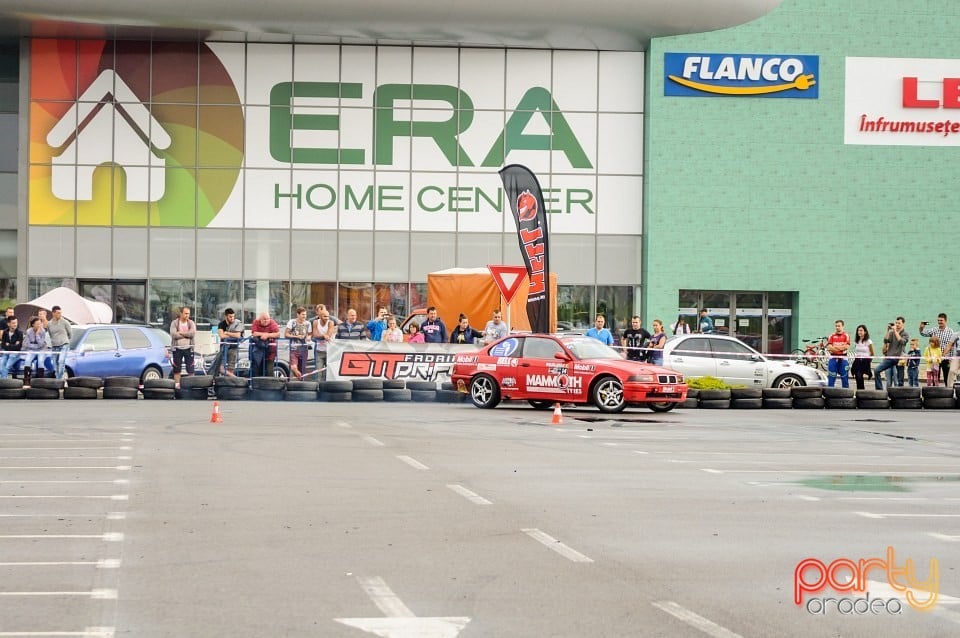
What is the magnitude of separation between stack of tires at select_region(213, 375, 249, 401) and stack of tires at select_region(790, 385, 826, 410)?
34.5 ft

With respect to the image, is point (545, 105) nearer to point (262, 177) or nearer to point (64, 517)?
point (262, 177)

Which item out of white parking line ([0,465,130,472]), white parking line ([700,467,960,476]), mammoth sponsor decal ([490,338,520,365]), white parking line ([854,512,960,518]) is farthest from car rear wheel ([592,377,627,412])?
white parking line ([854,512,960,518])

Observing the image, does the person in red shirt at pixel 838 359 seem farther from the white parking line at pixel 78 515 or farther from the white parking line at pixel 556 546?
the white parking line at pixel 78 515

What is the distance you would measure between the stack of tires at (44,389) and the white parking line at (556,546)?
1830 centimetres

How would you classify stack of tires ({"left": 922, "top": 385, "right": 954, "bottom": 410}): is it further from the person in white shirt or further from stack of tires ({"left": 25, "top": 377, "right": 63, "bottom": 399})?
stack of tires ({"left": 25, "top": 377, "right": 63, "bottom": 399})

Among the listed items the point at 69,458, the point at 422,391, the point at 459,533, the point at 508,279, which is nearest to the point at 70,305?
the point at 422,391

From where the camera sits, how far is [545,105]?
141ft

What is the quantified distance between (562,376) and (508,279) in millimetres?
5745

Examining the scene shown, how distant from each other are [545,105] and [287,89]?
8077mm

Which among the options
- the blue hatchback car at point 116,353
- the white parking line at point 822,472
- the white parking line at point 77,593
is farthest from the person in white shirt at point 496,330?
the white parking line at point 77,593

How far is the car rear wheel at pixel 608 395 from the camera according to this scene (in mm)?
23000

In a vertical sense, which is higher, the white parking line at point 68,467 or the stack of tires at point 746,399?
the white parking line at point 68,467

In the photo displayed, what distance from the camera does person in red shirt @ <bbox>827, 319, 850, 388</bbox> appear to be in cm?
2973

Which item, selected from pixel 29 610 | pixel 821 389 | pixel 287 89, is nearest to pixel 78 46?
pixel 287 89
